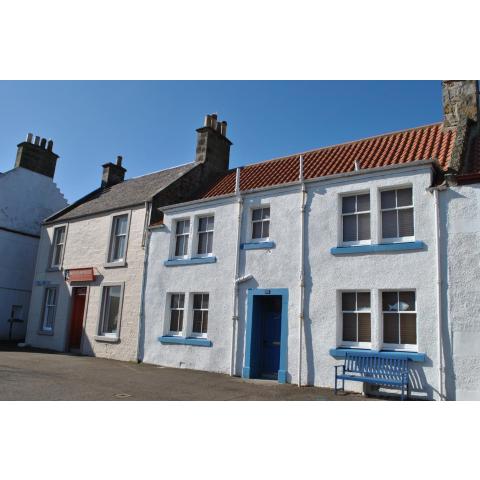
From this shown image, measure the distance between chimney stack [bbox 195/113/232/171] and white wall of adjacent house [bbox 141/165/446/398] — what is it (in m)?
4.76

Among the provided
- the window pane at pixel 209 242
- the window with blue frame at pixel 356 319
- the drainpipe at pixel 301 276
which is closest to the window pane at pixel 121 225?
the window pane at pixel 209 242

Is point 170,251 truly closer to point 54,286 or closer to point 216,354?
point 216,354

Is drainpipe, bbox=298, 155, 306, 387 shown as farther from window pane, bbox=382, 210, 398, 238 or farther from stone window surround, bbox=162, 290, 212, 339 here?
stone window surround, bbox=162, 290, 212, 339

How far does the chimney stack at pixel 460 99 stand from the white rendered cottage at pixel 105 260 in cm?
1000

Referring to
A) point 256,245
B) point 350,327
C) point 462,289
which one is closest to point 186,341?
point 256,245

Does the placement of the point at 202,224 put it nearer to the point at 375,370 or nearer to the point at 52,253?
the point at 375,370

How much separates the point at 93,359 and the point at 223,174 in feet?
31.4

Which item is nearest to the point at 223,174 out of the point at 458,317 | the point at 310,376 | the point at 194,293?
the point at 194,293

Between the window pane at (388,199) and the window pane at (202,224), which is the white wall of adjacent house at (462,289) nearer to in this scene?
the window pane at (388,199)

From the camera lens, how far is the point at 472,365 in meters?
9.38

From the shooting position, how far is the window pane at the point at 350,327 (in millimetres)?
11296

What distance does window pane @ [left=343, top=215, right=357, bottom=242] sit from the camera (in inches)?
469

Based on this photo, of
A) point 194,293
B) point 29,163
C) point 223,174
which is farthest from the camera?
point 29,163

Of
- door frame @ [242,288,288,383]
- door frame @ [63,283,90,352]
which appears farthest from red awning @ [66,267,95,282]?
door frame @ [242,288,288,383]
